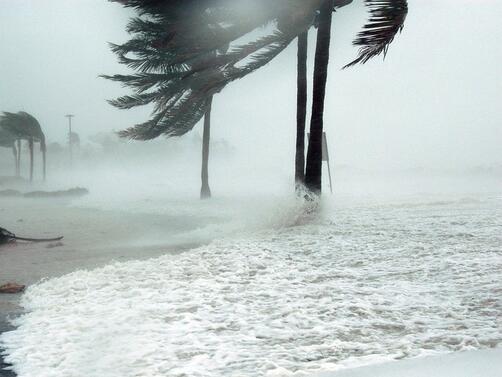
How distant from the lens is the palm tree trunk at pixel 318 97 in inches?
380

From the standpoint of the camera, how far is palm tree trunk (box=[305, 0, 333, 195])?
9656 mm

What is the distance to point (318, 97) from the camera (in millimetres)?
9672

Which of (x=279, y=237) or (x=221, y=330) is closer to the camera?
(x=221, y=330)

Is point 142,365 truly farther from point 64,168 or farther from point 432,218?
point 64,168

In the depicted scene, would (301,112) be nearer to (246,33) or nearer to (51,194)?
(246,33)

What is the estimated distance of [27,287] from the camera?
4.73m

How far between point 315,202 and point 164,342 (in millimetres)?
6870

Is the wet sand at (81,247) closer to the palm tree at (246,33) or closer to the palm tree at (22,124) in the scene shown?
the palm tree at (246,33)

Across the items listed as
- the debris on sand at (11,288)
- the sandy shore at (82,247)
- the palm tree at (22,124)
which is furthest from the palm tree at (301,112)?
the palm tree at (22,124)

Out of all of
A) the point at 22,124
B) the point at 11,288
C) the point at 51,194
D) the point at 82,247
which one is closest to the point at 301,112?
the point at 82,247

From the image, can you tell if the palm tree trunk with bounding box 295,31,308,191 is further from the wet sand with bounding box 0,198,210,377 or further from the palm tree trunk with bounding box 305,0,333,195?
the wet sand with bounding box 0,198,210,377

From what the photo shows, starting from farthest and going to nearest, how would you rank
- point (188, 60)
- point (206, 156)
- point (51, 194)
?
point (51, 194)
point (206, 156)
point (188, 60)

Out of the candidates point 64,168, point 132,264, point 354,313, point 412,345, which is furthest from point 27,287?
point 64,168

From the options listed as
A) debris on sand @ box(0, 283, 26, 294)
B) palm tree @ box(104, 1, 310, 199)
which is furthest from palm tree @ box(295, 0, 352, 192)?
debris on sand @ box(0, 283, 26, 294)
